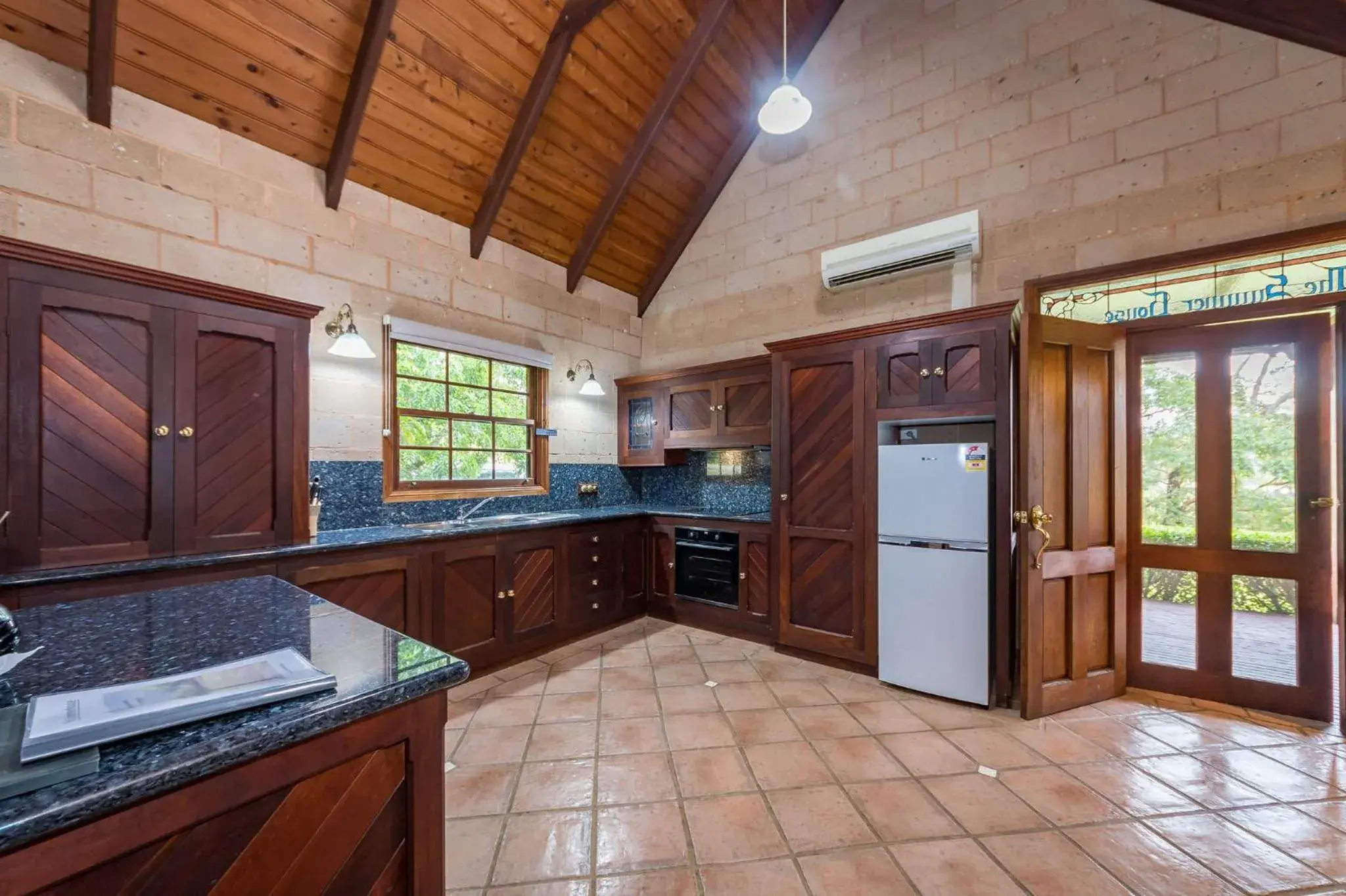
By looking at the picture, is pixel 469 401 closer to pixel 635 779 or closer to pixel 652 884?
pixel 635 779

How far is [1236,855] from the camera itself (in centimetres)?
173

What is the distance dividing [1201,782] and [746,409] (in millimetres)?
3002

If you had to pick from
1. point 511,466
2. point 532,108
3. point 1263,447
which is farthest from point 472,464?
point 1263,447

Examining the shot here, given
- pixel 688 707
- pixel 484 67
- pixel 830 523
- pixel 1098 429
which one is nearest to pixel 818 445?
pixel 830 523

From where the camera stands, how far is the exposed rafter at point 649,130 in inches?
138

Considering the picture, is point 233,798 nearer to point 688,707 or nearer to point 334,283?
point 688,707

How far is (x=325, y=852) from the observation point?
0.83 m

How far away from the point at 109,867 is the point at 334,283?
10.8 feet

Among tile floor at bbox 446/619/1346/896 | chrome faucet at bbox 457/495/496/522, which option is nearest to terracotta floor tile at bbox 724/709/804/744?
tile floor at bbox 446/619/1346/896

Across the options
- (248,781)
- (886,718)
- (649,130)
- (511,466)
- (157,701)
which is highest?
(649,130)

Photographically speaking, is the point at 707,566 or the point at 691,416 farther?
the point at 691,416

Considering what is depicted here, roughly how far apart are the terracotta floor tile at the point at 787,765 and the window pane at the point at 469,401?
2989 mm

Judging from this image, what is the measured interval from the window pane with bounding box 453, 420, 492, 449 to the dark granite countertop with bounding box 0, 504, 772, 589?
1.97 feet

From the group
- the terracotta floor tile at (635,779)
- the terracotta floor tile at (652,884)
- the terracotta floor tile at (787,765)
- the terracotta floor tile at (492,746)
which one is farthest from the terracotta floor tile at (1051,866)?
the terracotta floor tile at (492,746)
